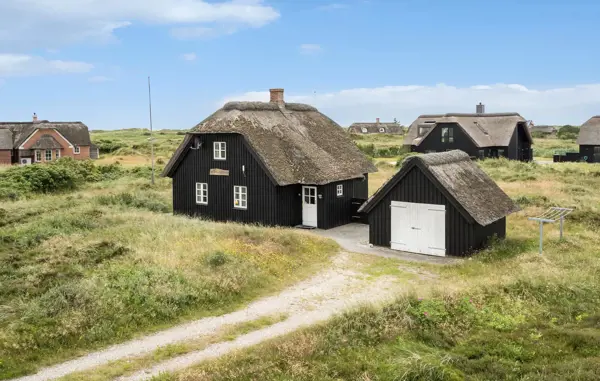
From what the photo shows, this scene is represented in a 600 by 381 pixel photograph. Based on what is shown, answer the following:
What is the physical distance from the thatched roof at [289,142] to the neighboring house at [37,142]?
120ft

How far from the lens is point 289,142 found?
90.5 ft

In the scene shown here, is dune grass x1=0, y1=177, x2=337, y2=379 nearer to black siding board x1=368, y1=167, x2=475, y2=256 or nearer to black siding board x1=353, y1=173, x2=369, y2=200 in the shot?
black siding board x1=368, y1=167, x2=475, y2=256

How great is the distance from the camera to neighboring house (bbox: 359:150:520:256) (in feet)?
65.7

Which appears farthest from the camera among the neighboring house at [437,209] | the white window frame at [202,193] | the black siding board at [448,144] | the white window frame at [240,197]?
the black siding board at [448,144]

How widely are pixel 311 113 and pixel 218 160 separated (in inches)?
261

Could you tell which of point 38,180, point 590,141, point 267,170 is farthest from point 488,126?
point 38,180

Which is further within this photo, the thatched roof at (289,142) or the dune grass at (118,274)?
the thatched roof at (289,142)

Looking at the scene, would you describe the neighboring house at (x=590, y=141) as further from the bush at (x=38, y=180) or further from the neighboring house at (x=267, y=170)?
the bush at (x=38, y=180)

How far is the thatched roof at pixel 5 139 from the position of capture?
5814 centimetres

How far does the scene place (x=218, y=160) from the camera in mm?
28141

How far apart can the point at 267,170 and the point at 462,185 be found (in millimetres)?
9011

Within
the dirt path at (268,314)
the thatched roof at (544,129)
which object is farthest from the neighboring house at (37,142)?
the thatched roof at (544,129)

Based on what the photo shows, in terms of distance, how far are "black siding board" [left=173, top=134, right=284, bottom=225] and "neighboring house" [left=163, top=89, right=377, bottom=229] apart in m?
0.05

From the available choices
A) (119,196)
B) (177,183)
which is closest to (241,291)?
(177,183)
